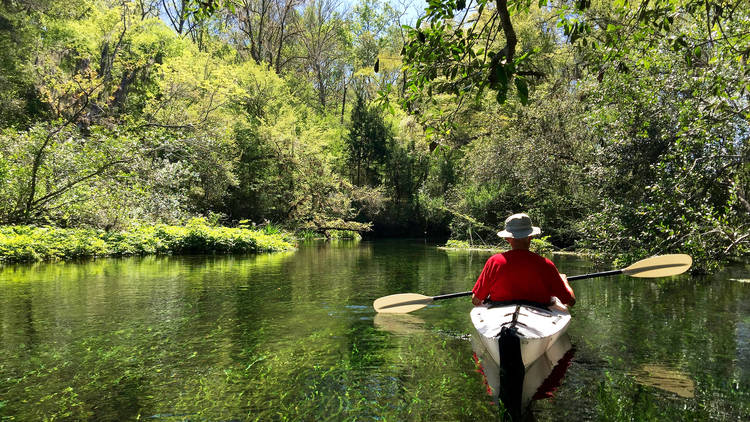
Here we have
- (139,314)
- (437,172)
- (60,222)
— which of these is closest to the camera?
(139,314)

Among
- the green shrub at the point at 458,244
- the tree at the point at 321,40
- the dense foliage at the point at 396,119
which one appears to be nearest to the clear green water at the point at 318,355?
the dense foliage at the point at 396,119

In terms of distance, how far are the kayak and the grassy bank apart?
40.2ft

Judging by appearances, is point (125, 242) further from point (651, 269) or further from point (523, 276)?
point (651, 269)

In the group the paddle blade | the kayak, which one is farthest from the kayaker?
the paddle blade

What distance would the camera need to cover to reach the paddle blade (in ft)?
22.2

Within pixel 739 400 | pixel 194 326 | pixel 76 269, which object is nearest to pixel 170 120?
pixel 76 269

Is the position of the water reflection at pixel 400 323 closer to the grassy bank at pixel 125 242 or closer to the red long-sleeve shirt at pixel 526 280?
the red long-sleeve shirt at pixel 526 280

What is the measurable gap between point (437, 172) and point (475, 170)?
9220 millimetres

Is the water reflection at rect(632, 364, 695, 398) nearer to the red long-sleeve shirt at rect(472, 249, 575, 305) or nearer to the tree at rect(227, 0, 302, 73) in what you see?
the red long-sleeve shirt at rect(472, 249, 575, 305)

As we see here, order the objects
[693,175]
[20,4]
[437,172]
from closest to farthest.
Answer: [693,175]
[20,4]
[437,172]

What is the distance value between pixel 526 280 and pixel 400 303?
229 centimetres

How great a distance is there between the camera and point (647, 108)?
1159cm

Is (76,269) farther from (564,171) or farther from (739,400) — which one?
(564,171)

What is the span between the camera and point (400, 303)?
6.83 metres
